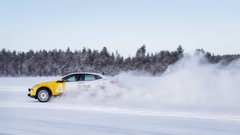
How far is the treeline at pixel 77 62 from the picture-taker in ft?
377

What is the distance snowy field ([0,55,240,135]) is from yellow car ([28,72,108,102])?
0.37 meters

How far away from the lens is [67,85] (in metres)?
16.6

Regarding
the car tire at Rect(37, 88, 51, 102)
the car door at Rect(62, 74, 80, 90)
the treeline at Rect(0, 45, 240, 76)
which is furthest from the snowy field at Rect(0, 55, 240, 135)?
the treeline at Rect(0, 45, 240, 76)

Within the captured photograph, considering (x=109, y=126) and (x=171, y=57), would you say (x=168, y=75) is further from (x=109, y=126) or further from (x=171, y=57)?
(x=171, y=57)

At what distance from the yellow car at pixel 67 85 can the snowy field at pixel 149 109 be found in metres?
0.37

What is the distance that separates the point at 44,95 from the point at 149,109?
5813mm

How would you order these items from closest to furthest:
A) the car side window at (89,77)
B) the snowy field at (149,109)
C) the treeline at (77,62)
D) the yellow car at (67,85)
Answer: the snowy field at (149,109) → the yellow car at (67,85) → the car side window at (89,77) → the treeline at (77,62)

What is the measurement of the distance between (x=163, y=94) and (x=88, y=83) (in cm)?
363

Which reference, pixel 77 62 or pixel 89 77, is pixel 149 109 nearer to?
pixel 89 77

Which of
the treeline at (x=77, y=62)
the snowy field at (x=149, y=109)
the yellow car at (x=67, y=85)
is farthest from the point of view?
the treeline at (x=77, y=62)

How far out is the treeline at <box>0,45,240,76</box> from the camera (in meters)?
115

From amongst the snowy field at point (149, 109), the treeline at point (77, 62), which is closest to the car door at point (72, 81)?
the snowy field at point (149, 109)

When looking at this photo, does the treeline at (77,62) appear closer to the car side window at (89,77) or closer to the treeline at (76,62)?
the treeline at (76,62)

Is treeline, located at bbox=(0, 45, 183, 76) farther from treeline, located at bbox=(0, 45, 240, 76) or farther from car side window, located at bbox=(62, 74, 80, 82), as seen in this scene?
car side window, located at bbox=(62, 74, 80, 82)
